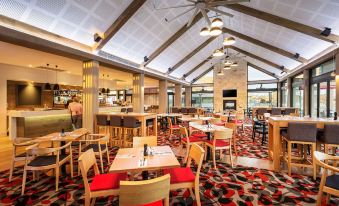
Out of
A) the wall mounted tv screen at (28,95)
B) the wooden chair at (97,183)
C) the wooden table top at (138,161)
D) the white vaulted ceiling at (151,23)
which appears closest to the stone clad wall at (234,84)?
the white vaulted ceiling at (151,23)

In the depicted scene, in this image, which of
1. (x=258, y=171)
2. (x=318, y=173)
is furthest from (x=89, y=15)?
(x=318, y=173)

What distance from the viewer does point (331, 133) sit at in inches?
136

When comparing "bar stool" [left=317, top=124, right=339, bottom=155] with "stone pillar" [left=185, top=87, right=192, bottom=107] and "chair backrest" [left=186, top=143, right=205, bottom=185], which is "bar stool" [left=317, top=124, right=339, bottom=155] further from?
"stone pillar" [left=185, top=87, right=192, bottom=107]

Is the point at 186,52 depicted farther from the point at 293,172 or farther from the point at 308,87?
the point at 293,172

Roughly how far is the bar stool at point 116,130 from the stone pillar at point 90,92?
2.38 ft

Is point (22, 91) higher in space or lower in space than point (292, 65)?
lower

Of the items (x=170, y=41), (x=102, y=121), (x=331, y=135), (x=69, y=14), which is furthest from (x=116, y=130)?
(x=331, y=135)

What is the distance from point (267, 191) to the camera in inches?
116

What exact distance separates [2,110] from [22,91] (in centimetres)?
175

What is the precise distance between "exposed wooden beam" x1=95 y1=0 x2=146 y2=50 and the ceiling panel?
0.10 m

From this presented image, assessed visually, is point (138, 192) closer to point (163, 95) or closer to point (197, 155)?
point (197, 155)

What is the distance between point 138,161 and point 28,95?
32.4 feet

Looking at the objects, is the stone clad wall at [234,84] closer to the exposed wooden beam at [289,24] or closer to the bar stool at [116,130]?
the exposed wooden beam at [289,24]

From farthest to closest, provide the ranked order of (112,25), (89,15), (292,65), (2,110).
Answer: (292,65)
(2,110)
(112,25)
(89,15)
